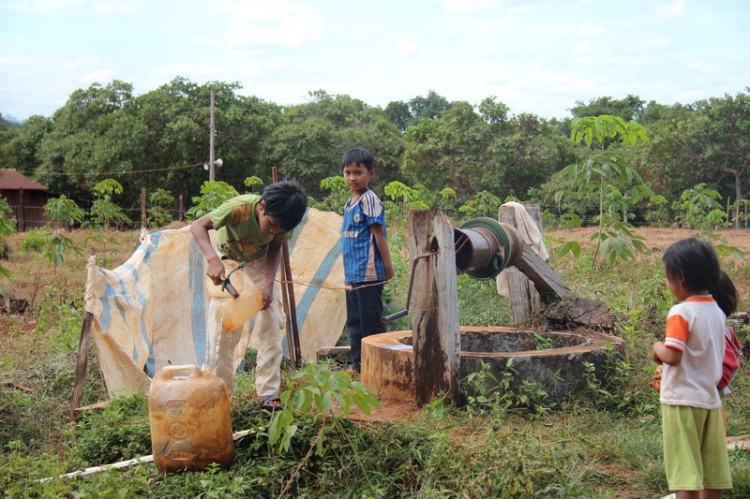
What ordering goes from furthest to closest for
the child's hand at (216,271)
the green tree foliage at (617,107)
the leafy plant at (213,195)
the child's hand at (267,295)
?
the green tree foliage at (617,107) < the leafy plant at (213,195) < the child's hand at (267,295) < the child's hand at (216,271)

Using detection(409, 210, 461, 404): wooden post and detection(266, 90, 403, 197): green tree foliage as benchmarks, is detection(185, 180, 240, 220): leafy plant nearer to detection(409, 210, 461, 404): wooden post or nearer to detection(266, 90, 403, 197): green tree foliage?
detection(409, 210, 461, 404): wooden post

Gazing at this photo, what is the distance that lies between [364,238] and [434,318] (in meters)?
0.84

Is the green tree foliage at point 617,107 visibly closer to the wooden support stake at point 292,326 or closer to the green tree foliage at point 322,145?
the green tree foliage at point 322,145

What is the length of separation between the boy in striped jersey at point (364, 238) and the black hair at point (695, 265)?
195 cm

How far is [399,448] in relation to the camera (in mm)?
2891

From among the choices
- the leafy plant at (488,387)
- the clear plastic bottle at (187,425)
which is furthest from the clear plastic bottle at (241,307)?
the leafy plant at (488,387)

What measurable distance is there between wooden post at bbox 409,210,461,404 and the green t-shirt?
2.49 feet

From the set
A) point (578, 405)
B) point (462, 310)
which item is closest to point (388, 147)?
point (462, 310)

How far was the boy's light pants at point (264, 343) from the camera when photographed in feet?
11.1

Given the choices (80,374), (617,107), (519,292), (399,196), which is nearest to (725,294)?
(519,292)

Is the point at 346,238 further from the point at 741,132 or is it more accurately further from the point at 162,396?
the point at 741,132

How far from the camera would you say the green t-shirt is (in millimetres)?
3374

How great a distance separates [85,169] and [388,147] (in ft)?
38.5

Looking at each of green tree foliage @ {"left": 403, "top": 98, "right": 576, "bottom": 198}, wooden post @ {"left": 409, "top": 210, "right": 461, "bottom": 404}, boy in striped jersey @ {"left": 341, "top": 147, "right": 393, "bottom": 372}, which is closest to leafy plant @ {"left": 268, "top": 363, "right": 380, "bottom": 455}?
wooden post @ {"left": 409, "top": 210, "right": 461, "bottom": 404}
